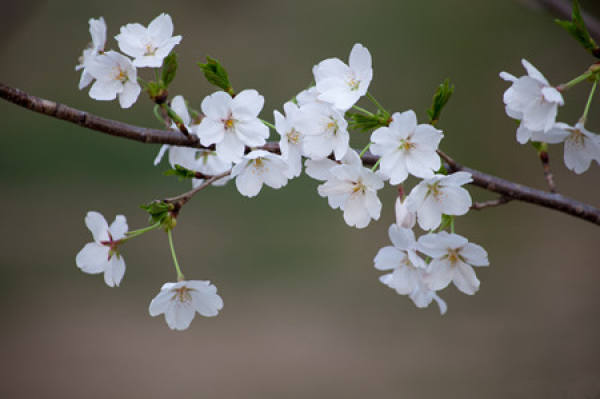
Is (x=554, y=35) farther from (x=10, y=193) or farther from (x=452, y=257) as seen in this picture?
(x=10, y=193)

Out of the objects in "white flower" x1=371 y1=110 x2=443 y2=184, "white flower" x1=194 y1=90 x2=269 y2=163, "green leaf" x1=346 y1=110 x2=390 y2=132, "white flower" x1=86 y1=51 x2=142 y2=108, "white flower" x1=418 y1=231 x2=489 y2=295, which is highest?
"white flower" x1=86 y1=51 x2=142 y2=108

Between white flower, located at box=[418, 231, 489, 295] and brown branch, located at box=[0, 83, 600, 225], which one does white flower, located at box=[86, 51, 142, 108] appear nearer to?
brown branch, located at box=[0, 83, 600, 225]

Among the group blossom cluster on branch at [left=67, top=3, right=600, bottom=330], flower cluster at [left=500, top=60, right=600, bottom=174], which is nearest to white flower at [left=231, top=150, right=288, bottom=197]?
blossom cluster on branch at [left=67, top=3, right=600, bottom=330]

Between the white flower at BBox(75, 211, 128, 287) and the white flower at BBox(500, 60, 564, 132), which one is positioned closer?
the white flower at BBox(500, 60, 564, 132)

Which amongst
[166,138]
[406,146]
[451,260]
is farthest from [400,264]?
[166,138]

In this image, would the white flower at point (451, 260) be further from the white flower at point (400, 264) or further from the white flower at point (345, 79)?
the white flower at point (345, 79)

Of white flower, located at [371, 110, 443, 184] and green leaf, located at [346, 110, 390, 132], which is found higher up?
green leaf, located at [346, 110, 390, 132]

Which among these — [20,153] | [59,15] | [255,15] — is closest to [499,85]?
[255,15]

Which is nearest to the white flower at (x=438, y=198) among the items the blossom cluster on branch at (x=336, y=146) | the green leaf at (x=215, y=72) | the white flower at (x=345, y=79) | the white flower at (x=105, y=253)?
the blossom cluster on branch at (x=336, y=146)
